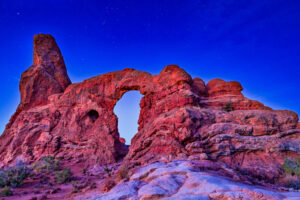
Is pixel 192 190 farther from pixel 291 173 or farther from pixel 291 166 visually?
pixel 291 166

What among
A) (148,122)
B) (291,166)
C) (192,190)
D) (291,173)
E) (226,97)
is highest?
(226,97)

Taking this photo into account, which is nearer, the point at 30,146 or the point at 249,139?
the point at 249,139

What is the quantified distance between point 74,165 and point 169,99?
12.7m

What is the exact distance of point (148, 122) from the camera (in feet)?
62.3

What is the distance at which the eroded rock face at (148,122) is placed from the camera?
12.8 meters

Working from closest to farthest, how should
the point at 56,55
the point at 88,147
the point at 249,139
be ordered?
the point at 249,139
the point at 88,147
the point at 56,55

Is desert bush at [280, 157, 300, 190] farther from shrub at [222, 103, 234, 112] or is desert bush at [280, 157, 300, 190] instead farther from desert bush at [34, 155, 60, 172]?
desert bush at [34, 155, 60, 172]

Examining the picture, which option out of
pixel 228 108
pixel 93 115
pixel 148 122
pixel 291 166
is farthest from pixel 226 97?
pixel 93 115

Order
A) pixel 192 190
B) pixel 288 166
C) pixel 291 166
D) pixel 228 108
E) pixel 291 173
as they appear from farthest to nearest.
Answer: pixel 228 108, pixel 291 166, pixel 288 166, pixel 291 173, pixel 192 190

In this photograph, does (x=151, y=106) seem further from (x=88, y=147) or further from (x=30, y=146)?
(x=30, y=146)

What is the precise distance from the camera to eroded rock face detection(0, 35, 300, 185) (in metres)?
12.8

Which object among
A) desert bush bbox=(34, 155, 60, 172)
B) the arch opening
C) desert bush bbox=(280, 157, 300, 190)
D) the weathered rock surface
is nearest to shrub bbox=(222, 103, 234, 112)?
desert bush bbox=(280, 157, 300, 190)

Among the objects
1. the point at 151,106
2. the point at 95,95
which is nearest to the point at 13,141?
the point at 95,95

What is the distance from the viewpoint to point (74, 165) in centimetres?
2078
